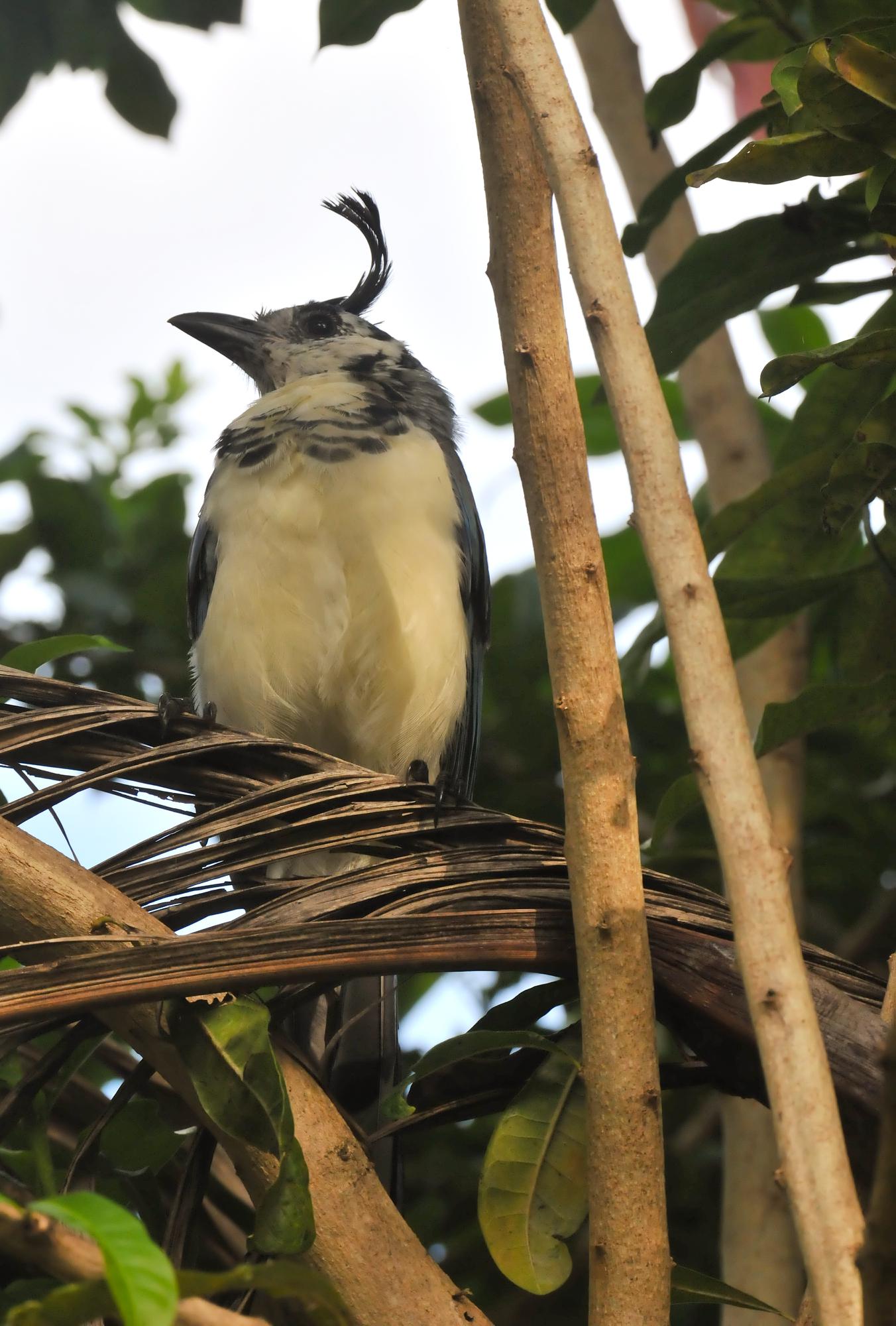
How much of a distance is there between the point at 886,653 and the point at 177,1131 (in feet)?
4.30

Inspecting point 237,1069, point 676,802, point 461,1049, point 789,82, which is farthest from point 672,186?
point 237,1069

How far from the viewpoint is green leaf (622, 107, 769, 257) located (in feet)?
7.58

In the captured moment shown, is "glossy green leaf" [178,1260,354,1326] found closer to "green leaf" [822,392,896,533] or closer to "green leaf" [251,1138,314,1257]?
"green leaf" [251,1138,314,1257]

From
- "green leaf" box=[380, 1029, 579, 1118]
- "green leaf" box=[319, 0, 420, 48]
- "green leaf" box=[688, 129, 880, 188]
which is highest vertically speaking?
"green leaf" box=[319, 0, 420, 48]

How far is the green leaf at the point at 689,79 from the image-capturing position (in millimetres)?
2420

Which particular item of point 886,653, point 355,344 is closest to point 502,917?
point 886,653

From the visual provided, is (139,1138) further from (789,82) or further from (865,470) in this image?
(789,82)

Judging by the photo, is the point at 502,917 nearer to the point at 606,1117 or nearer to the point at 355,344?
the point at 606,1117

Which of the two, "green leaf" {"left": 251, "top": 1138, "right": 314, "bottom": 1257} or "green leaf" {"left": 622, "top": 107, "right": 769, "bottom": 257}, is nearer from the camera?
"green leaf" {"left": 251, "top": 1138, "right": 314, "bottom": 1257}

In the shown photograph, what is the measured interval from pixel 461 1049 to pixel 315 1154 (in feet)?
0.67

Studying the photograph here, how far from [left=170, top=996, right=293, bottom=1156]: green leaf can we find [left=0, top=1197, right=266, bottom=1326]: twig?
1.10 ft

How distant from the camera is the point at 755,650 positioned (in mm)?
2527

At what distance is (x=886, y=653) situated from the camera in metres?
2.28

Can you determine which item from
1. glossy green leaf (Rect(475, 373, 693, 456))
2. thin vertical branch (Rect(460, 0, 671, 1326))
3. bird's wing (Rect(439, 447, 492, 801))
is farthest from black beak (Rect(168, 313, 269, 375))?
thin vertical branch (Rect(460, 0, 671, 1326))
